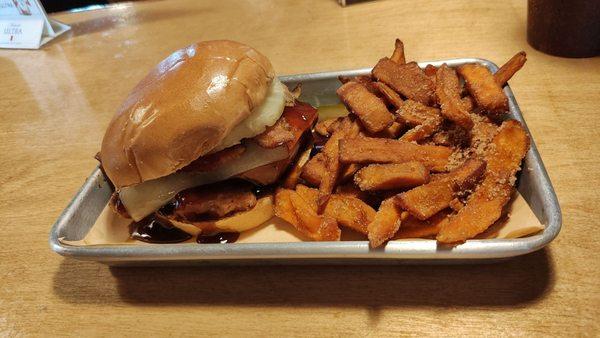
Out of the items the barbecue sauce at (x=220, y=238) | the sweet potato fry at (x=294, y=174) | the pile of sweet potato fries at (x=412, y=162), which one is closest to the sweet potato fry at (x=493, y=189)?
the pile of sweet potato fries at (x=412, y=162)

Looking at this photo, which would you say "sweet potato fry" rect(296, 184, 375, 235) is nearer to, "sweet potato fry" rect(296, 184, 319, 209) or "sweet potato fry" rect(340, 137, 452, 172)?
"sweet potato fry" rect(296, 184, 319, 209)

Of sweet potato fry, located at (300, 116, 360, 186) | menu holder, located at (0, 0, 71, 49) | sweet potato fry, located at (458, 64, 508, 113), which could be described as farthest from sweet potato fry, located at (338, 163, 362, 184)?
menu holder, located at (0, 0, 71, 49)

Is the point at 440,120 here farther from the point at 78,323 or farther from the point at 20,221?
the point at 20,221

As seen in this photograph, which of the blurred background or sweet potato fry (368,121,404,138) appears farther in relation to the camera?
the blurred background

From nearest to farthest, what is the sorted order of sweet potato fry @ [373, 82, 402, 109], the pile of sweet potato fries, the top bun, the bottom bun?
1. the pile of sweet potato fries
2. the top bun
3. the bottom bun
4. sweet potato fry @ [373, 82, 402, 109]

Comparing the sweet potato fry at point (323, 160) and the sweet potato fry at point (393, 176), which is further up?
the sweet potato fry at point (393, 176)

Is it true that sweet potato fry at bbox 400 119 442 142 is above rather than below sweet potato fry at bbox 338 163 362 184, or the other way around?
above

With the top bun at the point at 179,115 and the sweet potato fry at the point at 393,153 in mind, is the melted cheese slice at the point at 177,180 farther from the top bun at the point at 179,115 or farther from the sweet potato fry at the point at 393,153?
the sweet potato fry at the point at 393,153
